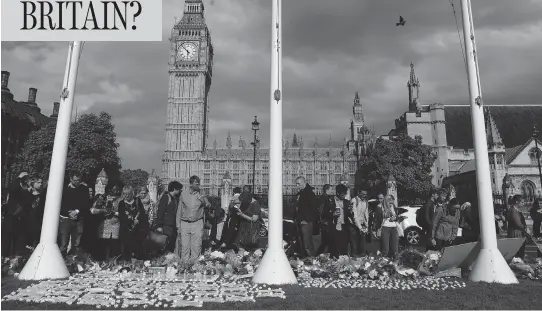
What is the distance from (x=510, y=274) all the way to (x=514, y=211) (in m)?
2.43

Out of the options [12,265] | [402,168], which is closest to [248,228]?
[12,265]

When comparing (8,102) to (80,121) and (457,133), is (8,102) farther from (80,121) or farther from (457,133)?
(457,133)

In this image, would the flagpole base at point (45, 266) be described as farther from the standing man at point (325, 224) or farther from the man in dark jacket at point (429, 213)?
the man in dark jacket at point (429, 213)

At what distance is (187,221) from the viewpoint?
705 centimetres

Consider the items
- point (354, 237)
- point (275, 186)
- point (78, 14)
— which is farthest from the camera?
point (354, 237)

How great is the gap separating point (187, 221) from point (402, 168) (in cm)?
3830

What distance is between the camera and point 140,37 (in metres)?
5.29

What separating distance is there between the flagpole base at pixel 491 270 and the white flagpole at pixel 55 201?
5961 mm

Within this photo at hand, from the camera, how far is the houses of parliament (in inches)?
3369

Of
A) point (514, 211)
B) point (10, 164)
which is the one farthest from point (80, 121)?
point (514, 211)

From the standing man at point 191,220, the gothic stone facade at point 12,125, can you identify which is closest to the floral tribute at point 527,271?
the standing man at point 191,220

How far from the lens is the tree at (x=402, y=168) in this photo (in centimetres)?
4131

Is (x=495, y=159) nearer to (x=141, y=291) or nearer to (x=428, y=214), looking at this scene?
(x=428, y=214)

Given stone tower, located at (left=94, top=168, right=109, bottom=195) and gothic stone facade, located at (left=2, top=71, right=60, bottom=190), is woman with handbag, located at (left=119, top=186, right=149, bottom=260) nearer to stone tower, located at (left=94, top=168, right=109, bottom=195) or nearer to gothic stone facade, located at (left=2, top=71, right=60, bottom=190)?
stone tower, located at (left=94, top=168, right=109, bottom=195)
